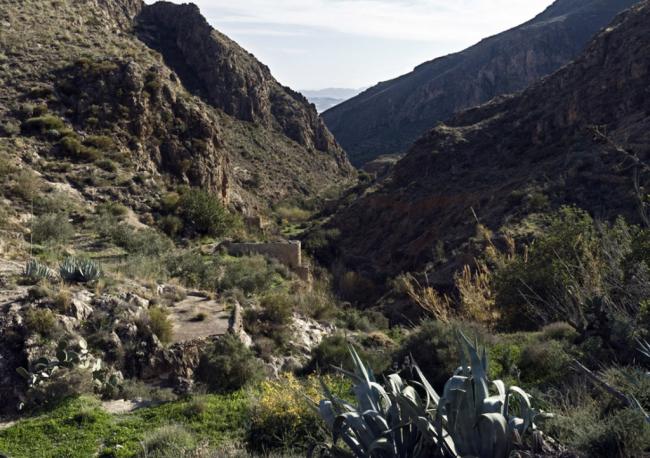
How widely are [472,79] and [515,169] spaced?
62687 millimetres

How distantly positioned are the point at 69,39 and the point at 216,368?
2775 cm

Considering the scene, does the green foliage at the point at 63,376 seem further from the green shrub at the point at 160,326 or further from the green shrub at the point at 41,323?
the green shrub at the point at 160,326

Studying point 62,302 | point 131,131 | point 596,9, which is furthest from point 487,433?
point 596,9

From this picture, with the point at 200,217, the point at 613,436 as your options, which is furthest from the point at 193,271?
the point at 613,436

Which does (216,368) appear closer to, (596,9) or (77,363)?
(77,363)

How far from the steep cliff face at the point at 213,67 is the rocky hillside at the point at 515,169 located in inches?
864

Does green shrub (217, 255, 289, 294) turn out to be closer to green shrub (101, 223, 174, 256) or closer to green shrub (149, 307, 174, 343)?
green shrub (101, 223, 174, 256)

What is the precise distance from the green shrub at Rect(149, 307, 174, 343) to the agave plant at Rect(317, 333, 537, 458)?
5.49 metres

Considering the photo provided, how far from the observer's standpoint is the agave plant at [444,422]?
4.35 metres

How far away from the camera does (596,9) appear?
90375mm

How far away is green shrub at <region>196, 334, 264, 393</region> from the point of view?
29.3 feet

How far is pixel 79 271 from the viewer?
1073cm

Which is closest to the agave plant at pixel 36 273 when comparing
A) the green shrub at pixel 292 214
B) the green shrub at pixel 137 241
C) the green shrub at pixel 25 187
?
the green shrub at pixel 137 241

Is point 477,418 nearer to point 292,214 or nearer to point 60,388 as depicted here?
point 60,388
